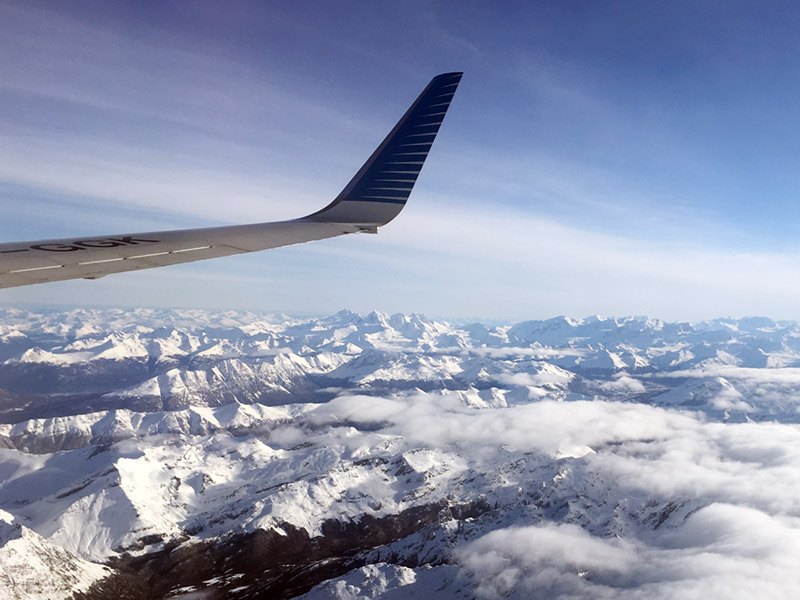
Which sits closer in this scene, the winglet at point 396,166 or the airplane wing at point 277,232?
the airplane wing at point 277,232

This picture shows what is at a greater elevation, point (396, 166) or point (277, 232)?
point (396, 166)

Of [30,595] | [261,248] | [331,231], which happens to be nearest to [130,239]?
[261,248]

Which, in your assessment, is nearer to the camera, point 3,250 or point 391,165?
point 3,250

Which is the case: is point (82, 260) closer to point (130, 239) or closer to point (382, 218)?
point (130, 239)

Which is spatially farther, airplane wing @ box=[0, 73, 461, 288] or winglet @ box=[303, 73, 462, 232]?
winglet @ box=[303, 73, 462, 232]

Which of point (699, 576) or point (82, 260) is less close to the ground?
point (82, 260)

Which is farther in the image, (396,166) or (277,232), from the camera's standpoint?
(277,232)
